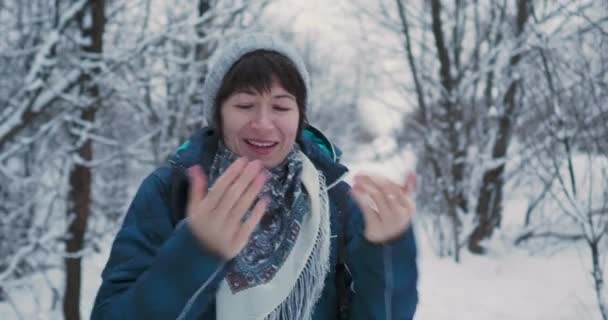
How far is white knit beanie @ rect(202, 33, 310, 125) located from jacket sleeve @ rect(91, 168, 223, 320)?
26cm

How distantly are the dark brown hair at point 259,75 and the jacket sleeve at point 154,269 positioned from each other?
28cm

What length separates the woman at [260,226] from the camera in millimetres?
828

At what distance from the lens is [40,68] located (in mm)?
2861

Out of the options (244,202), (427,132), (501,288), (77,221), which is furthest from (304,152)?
(427,132)

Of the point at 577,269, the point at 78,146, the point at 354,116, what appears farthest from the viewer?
the point at 354,116

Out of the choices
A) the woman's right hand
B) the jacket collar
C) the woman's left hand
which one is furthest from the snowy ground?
the woman's right hand

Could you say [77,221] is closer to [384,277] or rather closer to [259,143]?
[259,143]

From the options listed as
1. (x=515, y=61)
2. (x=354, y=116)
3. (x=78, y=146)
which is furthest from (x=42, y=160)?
(x=354, y=116)

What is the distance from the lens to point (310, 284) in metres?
1.17

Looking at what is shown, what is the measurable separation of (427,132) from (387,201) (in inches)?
200

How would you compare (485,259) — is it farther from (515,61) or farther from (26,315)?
(26,315)

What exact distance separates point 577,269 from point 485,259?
1057 millimetres

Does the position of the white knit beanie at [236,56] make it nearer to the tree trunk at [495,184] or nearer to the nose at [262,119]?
the nose at [262,119]

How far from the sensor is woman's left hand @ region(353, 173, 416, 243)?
937mm
